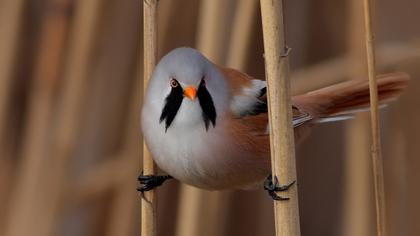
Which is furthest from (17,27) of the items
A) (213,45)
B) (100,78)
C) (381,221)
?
(381,221)

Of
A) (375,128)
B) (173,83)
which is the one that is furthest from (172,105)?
(375,128)

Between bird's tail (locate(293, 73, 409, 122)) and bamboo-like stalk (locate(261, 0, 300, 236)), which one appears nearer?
bamboo-like stalk (locate(261, 0, 300, 236))

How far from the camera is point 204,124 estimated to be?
1.29 meters

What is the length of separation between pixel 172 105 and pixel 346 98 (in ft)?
1.55

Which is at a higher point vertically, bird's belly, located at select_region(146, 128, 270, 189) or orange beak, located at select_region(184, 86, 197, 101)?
orange beak, located at select_region(184, 86, 197, 101)

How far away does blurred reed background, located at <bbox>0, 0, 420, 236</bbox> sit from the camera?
1664mm

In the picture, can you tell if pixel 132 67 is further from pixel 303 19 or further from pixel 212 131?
pixel 212 131

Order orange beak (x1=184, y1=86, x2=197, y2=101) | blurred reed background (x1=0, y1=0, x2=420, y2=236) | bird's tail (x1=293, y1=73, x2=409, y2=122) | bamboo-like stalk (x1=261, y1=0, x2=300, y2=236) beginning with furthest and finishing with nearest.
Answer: blurred reed background (x1=0, y1=0, x2=420, y2=236) → bird's tail (x1=293, y1=73, x2=409, y2=122) → orange beak (x1=184, y1=86, x2=197, y2=101) → bamboo-like stalk (x1=261, y1=0, x2=300, y2=236)

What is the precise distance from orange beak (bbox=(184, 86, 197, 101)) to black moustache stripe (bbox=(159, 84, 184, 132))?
18 mm

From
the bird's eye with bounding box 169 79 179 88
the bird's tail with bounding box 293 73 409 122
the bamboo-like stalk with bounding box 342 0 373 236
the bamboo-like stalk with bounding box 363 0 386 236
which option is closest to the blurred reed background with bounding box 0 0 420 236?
the bamboo-like stalk with bounding box 342 0 373 236

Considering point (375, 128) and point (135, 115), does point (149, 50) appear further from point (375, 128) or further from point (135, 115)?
point (135, 115)

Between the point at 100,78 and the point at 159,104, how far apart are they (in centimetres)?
58

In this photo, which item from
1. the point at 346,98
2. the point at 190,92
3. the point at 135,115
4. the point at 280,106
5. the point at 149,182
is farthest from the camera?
the point at 135,115

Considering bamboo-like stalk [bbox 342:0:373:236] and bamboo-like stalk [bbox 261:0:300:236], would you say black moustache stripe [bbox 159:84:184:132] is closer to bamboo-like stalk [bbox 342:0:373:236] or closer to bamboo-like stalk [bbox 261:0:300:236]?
bamboo-like stalk [bbox 261:0:300:236]
